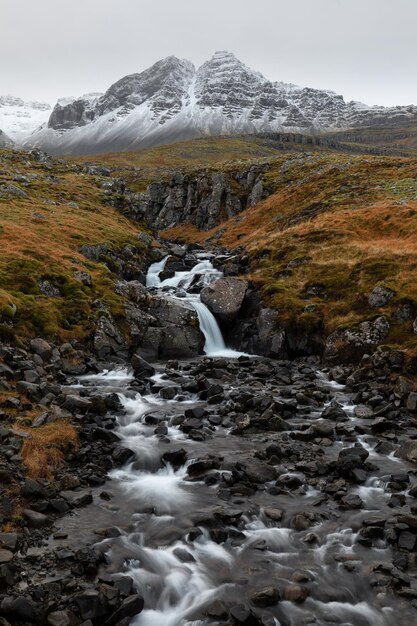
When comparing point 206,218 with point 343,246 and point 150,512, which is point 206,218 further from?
point 150,512

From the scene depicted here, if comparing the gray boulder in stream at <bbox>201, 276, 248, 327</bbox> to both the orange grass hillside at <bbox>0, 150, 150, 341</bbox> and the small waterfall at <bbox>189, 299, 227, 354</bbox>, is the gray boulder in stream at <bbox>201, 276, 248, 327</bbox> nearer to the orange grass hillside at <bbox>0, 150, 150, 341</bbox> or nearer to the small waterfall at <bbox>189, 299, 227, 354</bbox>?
the small waterfall at <bbox>189, 299, 227, 354</bbox>

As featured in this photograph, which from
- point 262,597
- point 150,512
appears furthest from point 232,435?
point 262,597

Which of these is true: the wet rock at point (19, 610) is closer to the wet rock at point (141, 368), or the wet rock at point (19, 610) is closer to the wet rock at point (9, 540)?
the wet rock at point (9, 540)

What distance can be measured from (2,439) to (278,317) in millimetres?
26515

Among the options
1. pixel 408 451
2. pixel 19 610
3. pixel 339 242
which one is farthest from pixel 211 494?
pixel 339 242

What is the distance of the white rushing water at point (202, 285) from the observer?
42.2 metres

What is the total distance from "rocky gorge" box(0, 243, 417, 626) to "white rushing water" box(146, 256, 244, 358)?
27.9 feet

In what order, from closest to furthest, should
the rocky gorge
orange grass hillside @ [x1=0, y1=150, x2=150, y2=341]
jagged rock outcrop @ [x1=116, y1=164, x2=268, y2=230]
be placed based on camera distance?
the rocky gorge < orange grass hillside @ [x1=0, y1=150, x2=150, y2=341] < jagged rock outcrop @ [x1=116, y1=164, x2=268, y2=230]

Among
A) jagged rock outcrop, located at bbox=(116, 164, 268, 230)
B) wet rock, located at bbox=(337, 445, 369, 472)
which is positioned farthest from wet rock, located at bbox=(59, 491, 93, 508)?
jagged rock outcrop, located at bbox=(116, 164, 268, 230)

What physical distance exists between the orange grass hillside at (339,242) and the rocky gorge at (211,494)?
4770 mm

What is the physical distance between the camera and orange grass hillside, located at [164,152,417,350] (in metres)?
37.8

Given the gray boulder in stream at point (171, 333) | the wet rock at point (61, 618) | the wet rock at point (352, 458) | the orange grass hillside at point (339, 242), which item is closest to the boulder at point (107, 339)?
the gray boulder in stream at point (171, 333)

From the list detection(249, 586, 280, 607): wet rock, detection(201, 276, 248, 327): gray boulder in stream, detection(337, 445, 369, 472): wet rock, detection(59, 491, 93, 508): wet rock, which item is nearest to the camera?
detection(249, 586, 280, 607): wet rock

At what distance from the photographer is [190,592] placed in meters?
13.0
